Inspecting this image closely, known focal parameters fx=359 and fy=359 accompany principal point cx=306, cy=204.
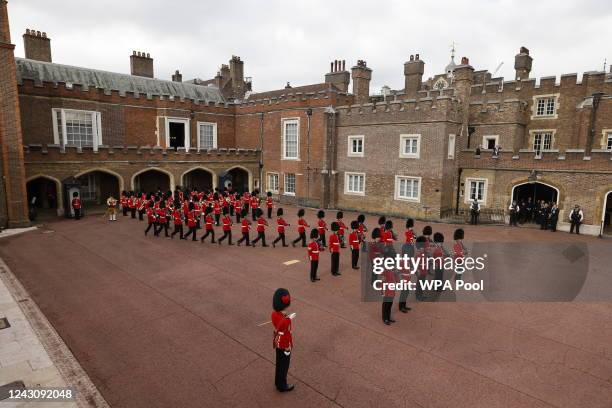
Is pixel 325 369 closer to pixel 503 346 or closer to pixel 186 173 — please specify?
pixel 503 346

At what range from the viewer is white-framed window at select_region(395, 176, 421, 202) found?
21500 millimetres

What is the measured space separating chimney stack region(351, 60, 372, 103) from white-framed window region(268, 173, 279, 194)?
346 inches

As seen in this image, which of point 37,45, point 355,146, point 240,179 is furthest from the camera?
point 240,179

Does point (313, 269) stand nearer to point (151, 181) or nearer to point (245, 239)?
point (245, 239)

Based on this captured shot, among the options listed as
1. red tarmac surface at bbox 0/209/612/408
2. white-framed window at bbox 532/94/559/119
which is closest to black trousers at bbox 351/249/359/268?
red tarmac surface at bbox 0/209/612/408

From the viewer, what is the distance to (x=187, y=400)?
5.66m

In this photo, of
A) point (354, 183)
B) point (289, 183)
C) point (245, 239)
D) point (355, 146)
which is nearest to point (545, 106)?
point (355, 146)

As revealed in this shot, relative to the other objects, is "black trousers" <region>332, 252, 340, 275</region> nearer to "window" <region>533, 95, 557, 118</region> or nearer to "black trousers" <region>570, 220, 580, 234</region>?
"black trousers" <region>570, 220, 580, 234</region>

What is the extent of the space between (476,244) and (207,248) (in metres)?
11.6

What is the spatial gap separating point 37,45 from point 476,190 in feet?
104

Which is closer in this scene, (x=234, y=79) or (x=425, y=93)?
(x=425, y=93)

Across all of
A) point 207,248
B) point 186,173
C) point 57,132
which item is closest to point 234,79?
point 186,173

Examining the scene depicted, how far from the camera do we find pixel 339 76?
93.9 feet

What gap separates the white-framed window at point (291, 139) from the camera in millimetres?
26984
